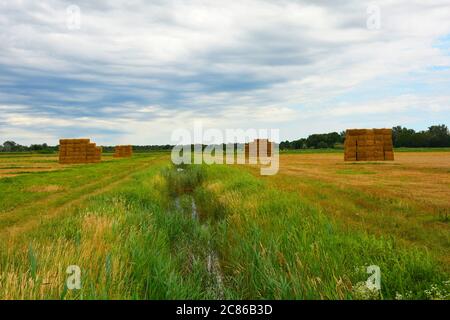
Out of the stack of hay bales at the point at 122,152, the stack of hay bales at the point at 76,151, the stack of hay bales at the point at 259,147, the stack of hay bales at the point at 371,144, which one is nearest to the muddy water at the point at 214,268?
the stack of hay bales at the point at 371,144

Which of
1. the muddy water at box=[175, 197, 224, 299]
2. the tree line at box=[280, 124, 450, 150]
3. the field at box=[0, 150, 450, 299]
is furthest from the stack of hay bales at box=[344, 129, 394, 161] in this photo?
the tree line at box=[280, 124, 450, 150]

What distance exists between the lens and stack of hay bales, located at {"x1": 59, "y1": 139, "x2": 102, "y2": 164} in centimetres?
5750

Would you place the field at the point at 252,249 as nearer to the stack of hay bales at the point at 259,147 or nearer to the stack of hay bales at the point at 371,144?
the stack of hay bales at the point at 371,144

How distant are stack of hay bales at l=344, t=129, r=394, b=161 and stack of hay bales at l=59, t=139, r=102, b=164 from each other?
35.5m

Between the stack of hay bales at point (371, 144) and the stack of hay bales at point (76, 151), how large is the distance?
35514mm

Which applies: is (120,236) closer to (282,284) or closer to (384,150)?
(282,284)

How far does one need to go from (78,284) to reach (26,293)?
65 cm

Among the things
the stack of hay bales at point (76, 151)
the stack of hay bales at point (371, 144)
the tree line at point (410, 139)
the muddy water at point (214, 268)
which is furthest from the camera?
the tree line at point (410, 139)

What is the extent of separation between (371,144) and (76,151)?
38403mm

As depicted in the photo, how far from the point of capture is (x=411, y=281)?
606 centimetres

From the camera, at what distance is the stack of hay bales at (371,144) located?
126 ft

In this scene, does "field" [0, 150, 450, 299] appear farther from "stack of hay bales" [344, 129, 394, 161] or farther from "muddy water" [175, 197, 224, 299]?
"stack of hay bales" [344, 129, 394, 161]

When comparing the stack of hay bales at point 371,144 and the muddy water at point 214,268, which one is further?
the stack of hay bales at point 371,144
